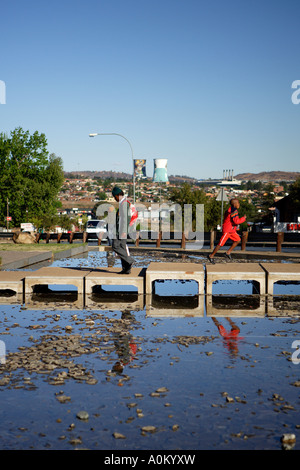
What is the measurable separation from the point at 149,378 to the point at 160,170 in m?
191

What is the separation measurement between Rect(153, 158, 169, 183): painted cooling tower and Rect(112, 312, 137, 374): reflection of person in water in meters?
186

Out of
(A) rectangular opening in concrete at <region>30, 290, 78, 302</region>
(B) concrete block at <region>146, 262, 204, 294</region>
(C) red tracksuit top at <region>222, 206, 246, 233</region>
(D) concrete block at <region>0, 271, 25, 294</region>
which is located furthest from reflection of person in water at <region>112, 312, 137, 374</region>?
(C) red tracksuit top at <region>222, 206, 246, 233</region>

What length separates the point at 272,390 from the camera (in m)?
5.97

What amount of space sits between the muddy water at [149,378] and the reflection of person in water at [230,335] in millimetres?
15

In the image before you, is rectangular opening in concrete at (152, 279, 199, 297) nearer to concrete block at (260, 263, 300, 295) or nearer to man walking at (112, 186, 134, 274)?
man walking at (112, 186, 134, 274)

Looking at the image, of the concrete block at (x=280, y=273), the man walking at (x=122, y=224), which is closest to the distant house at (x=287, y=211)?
the concrete block at (x=280, y=273)

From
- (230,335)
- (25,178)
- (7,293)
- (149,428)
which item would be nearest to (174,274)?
(230,335)

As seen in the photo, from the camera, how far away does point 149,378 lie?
639 cm

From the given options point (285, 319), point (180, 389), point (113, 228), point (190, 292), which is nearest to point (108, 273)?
point (113, 228)

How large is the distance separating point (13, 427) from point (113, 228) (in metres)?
8.00

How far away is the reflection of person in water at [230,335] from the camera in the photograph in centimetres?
781

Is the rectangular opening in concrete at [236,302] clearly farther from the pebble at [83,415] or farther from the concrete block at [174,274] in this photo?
the pebble at [83,415]
